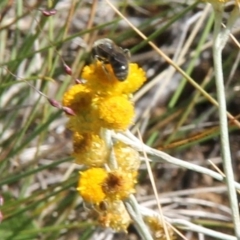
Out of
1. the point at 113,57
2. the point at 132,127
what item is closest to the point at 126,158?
the point at 113,57

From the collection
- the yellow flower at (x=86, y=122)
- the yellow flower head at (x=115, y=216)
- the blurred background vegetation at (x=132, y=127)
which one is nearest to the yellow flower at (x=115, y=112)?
the yellow flower at (x=86, y=122)

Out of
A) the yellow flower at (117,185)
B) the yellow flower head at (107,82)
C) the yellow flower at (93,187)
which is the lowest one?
the yellow flower at (117,185)

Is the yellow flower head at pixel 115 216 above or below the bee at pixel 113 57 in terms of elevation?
below

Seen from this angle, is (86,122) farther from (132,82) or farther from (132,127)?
(132,127)

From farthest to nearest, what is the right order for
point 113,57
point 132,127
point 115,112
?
1. point 132,127
2. point 113,57
3. point 115,112

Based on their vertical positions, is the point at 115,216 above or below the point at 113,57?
below

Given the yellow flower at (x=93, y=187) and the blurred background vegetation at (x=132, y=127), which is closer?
the yellow flower at (x=93, y=187)

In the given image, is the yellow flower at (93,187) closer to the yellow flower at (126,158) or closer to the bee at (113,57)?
the yellow flower at (126,158)
